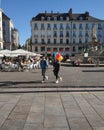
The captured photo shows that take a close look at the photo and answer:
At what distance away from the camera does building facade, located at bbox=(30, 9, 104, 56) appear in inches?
3910

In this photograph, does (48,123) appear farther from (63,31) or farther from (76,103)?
(63,31)

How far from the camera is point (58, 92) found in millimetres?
12531

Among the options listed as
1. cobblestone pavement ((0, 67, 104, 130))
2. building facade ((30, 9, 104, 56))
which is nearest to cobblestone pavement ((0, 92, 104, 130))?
cobblestone pavement ((0, 67, 104, 130))

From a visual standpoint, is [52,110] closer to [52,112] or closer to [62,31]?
[52,112]

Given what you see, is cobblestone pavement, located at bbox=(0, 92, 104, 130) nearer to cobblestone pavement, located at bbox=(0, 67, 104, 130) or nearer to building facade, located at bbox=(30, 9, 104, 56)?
cobblestone pavement, located at bbox=(0, 67, 104, 130)

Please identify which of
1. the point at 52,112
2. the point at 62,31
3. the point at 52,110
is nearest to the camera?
the point at 52,112

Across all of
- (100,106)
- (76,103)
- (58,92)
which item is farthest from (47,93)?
(100,106)

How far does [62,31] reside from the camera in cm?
10156

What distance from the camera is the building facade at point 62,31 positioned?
99.3 metres


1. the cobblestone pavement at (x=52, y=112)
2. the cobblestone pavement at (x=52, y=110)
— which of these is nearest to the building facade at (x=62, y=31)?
the cobblestone pavement at (x=52, y=110)

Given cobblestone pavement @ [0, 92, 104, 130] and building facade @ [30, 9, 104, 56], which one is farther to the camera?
building facade @ [30, 9, 104, 56]

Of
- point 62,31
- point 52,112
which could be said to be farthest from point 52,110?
point 62,31

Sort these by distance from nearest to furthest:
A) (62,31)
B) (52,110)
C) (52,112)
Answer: (52,112) → (52,110) → (62,31)

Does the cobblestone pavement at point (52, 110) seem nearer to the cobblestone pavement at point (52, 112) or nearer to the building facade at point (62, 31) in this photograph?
the cobblestone pavement at point (52, 112)
